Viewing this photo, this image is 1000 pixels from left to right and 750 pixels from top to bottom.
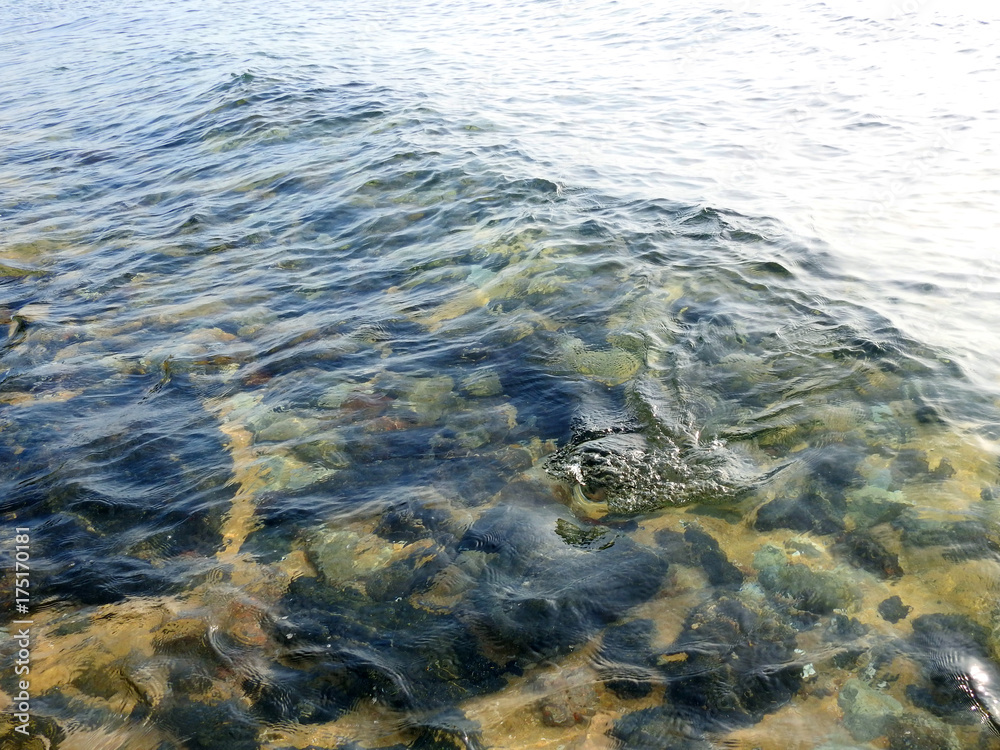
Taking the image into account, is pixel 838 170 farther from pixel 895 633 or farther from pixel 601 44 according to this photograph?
pixel 601 44

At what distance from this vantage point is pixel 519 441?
16.6 feet

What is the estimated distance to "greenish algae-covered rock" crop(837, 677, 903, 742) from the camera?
120 inches

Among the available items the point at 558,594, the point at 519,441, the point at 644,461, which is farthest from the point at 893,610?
the point at 519,441

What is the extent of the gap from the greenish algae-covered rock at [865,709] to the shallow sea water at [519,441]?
0.02 metres

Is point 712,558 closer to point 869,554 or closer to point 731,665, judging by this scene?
point 731,665

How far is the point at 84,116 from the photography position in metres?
16.8

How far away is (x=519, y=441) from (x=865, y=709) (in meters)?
2.73

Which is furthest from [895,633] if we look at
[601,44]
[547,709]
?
[601,44]

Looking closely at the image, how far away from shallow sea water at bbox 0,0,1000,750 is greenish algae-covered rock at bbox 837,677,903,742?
0.02m

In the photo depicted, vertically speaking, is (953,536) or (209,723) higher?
(953,536)

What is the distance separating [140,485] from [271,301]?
315 centimetres

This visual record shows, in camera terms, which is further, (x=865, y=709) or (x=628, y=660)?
(x=628, y=660)

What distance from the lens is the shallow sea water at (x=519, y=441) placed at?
10.9 ft

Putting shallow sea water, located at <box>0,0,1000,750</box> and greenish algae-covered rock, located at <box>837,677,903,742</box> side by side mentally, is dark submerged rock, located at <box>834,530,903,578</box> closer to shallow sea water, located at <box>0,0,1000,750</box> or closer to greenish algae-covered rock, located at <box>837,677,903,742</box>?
shallow sea water, located at <box>0,0,1000,750</box>
